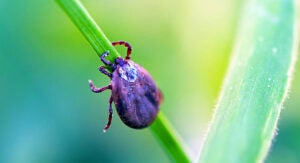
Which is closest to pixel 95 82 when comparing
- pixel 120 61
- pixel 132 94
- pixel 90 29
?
pixel 132 94

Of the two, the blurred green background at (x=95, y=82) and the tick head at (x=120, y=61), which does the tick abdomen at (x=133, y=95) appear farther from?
the blurred green background at (x=95, y=82)

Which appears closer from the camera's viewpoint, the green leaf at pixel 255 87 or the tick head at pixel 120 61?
the green leaf at pixel 255 87

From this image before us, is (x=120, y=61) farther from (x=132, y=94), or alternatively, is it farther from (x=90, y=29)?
(x=90, y=29)

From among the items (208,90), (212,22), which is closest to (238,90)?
(208,90)

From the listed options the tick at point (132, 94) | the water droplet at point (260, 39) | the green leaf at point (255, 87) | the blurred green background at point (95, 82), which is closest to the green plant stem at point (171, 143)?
the tick at point (132, 94)

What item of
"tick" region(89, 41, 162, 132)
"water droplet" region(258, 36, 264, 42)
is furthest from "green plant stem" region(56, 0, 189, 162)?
"water droplet" region(258, 36, 264, 42)
